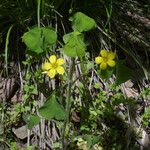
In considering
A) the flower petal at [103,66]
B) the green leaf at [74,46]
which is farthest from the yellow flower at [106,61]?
the green leaf at [74,46]

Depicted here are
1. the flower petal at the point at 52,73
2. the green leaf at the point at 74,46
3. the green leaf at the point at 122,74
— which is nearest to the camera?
the green leaf at the point at 74,46

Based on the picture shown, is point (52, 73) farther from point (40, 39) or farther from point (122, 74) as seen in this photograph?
point (122, 74)

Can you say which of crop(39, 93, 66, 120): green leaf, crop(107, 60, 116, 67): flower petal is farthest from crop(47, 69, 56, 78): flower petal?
crop(107, 60, 116, 67): flower petal

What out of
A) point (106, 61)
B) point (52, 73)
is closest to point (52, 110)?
point (52, 73)

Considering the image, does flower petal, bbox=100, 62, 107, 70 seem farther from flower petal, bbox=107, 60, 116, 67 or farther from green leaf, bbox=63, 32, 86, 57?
green leaf, bbox=63, 32, 86, 57

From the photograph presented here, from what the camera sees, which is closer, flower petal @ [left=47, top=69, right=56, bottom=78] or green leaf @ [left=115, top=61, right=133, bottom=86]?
green leaf @ [left=115, top=61, right=133, bottom=86]

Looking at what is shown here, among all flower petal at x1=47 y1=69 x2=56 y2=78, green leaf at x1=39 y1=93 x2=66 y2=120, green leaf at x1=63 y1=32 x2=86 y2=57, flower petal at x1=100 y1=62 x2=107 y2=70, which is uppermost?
green leaf at x1=63 y1=32 x2=86 y2=57

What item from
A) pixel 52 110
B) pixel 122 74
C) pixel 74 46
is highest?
pixel 74 46

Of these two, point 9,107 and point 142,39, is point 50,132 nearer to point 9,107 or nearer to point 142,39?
point 9,107

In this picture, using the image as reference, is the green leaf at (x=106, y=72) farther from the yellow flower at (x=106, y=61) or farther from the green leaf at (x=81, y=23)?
the green leaf at (x=81, y=23)

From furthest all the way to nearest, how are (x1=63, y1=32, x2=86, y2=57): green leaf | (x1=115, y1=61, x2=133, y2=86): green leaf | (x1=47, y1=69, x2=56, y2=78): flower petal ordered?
(x1=47, y1=69, x2=56, y2=78): flower petal, (x1=115, y1=61, x2=133, y2=86): green leaf, (x1=63, y1=32, x2=86, y2=57): green leaf
